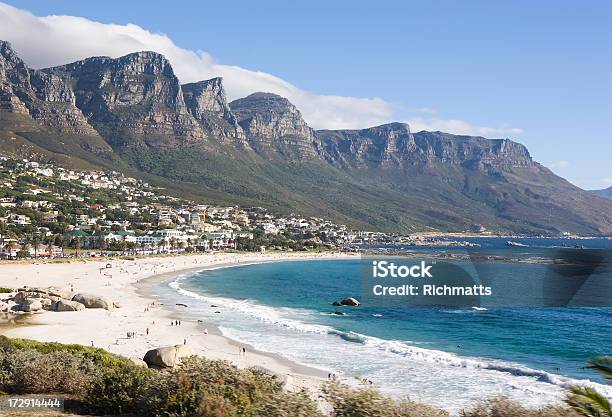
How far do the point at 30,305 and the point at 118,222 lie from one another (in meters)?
93.6

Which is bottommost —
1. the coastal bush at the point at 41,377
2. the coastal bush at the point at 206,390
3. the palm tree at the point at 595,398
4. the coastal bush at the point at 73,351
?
the coastal bush at the point at 73,351

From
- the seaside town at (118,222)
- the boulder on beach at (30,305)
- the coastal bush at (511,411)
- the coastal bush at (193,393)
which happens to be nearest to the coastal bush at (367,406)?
the coastal bush at (193,393)

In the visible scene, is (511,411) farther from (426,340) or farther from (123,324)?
(123,324)

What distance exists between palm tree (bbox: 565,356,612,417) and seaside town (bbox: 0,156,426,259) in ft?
314

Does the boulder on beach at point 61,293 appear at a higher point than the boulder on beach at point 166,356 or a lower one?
lower

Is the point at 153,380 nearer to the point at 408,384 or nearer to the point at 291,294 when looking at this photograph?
the point at 408,384

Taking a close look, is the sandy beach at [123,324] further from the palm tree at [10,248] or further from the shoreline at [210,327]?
the palm tree at [10,248]

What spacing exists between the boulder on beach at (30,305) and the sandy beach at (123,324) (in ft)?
3.04

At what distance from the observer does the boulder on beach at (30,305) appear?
→ 44.6 meters

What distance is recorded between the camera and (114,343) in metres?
33.8

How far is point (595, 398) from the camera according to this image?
26.0 feet

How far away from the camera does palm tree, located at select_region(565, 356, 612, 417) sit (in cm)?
801

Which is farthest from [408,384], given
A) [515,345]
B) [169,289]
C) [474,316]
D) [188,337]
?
[169,289]

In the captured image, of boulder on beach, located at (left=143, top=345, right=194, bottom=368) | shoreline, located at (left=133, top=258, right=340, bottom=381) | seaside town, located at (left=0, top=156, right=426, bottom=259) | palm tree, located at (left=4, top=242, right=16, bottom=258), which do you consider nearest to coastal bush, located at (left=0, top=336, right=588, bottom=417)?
boulder on beach, located at (left=143, top=345, right=194, bottom=368)
